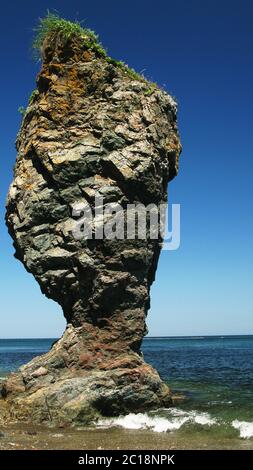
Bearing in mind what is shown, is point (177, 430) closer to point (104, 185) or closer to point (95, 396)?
point (95, 396)

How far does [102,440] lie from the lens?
15.4m

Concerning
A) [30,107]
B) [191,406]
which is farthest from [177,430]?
[30,107]

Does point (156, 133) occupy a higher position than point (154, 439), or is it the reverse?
point (156, 133)

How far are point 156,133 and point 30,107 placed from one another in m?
7.03

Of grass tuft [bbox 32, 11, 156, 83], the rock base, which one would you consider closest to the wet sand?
the rock base

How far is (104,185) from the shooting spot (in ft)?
69.9

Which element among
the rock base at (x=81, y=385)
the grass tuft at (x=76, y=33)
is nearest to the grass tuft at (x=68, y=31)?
the grass tuft at (x=76, y=33)

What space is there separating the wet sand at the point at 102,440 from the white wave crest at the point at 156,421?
69 cm

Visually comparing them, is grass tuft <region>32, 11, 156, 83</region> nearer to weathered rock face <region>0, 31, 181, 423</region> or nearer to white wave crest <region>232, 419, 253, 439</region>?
weathered rock face <region>0, 31, 181, 423</region>

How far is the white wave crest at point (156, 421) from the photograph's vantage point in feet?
57.9

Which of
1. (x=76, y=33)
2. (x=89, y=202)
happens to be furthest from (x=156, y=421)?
(x=76, y=33)

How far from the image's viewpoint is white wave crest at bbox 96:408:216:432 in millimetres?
17656

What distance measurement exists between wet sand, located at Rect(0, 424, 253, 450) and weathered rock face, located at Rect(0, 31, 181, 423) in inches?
115

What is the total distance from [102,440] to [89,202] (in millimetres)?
10382
